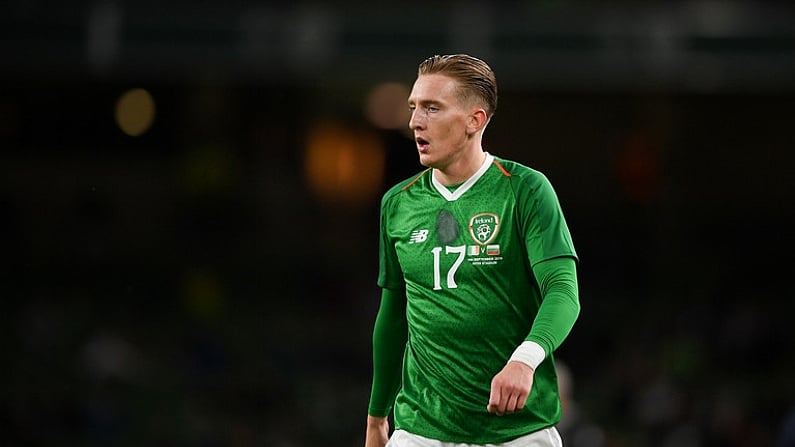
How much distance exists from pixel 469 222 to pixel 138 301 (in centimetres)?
1742

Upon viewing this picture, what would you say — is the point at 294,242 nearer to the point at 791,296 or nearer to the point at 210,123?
the point at 210,123

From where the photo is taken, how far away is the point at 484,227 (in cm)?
441

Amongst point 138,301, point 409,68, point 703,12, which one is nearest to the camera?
point 703,12

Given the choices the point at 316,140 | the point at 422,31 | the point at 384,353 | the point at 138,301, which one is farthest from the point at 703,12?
the point at 384,353

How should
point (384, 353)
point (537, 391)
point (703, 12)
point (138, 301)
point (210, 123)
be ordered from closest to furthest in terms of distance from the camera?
point (537, 391), point (384, 353), point (703, 12), point (138, 301), point (210, 123)

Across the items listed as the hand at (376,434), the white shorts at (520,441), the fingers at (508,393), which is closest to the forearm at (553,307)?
the fingers at (508,393)

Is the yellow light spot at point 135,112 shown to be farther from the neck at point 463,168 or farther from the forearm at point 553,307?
the forearm at point 553,307

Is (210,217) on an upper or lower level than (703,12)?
lower

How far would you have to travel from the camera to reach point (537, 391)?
4398 millimetres

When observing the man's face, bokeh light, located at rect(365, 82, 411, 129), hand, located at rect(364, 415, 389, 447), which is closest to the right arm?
hand, located at rect(364, 415, 389, 447)

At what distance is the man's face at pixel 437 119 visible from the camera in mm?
4441

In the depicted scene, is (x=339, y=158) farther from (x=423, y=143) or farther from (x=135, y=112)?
(x=423, y=143)

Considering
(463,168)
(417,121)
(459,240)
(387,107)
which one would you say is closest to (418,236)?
(459,240)

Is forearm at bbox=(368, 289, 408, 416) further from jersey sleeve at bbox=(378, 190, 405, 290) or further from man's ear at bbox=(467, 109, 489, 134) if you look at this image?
man's ear at bbox=(467, 109, 489, 134)
